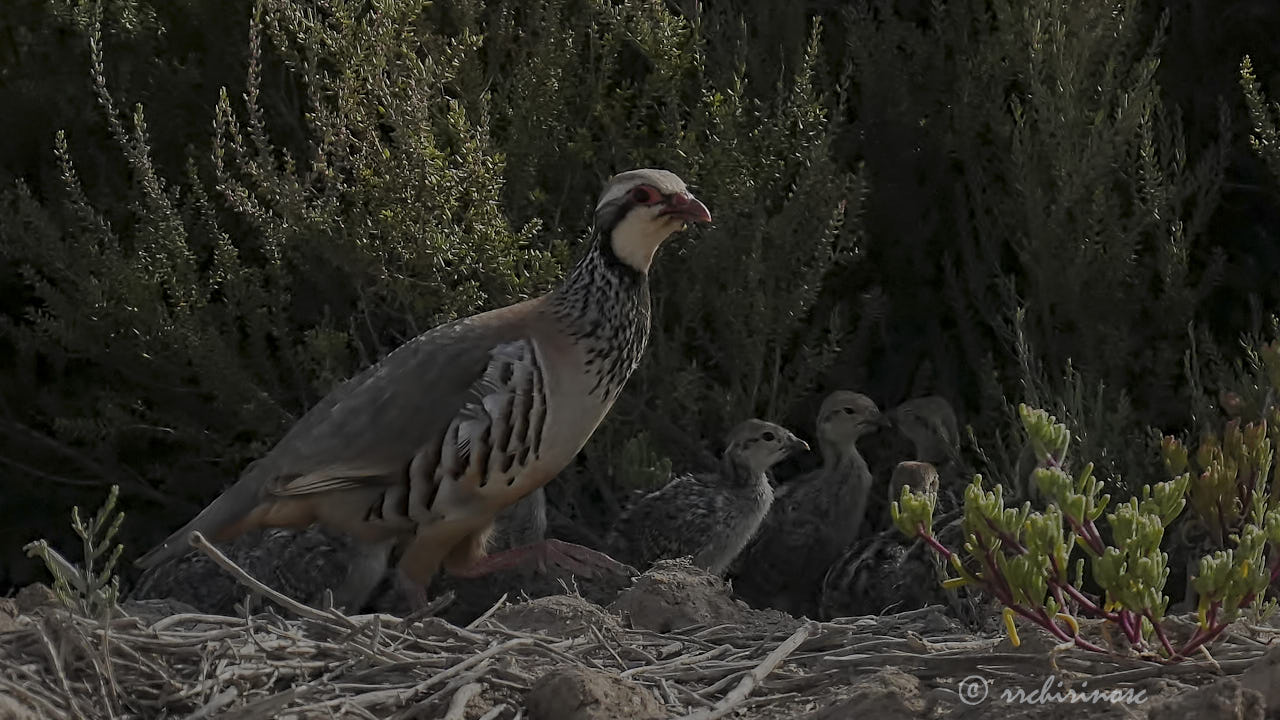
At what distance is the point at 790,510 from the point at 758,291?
0.88m

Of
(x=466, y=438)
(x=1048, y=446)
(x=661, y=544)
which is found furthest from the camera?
(x=661, y=544)

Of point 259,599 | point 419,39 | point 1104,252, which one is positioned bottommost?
point 259,599

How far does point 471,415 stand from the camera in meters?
4.62

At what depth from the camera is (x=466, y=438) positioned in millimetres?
4609

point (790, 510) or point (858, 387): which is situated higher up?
point (858, 387)

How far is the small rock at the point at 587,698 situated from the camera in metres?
2.76

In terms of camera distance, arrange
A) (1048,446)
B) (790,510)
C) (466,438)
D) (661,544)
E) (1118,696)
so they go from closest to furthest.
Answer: (1118,696)
(1048,446)
(466,438)
(661,544)
(790,510)

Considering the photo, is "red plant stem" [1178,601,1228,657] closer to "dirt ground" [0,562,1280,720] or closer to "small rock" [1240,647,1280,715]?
"dirt ground" [0,562,1280,720]

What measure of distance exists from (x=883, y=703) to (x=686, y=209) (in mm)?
2224

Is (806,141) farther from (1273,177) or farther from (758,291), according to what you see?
(1273,177)

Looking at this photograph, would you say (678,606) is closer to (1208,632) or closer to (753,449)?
(1208,632)

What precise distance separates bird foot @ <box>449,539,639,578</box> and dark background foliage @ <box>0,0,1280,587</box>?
25.3 inches

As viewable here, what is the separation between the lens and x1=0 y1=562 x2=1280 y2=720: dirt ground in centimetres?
270

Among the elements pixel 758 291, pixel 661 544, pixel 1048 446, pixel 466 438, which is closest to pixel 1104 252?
pixel 758 291
